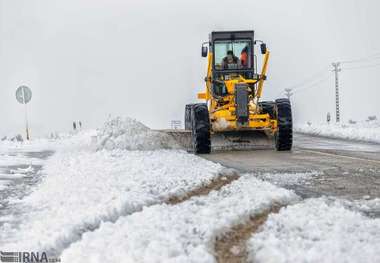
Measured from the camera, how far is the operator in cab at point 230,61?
14.8 metres

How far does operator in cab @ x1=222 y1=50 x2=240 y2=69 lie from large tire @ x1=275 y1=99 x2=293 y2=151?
250cm

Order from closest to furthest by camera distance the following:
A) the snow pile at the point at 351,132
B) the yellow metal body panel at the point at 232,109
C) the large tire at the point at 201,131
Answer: the large tire at the point at 201,131 → the yellow metal body panel at the point at 232,109 → the snow pile at the point at 351,132

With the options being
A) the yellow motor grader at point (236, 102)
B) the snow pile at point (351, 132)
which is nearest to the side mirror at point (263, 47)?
the yellow motor grader at point (236, 102)

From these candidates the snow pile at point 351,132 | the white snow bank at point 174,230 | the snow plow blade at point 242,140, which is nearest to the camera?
the white snow bank at point 174,230

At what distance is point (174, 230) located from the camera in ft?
12.5

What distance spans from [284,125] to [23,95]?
13104mm

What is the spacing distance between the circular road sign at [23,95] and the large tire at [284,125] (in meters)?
12.6

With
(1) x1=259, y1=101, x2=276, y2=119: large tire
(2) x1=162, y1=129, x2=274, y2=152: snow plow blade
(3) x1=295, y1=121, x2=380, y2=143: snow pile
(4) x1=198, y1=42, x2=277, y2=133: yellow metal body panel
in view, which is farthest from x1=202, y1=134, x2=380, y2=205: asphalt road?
(3) x1=295, y1=121, x2=380, y2=143: snow pile

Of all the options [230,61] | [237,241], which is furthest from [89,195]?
[230,61]

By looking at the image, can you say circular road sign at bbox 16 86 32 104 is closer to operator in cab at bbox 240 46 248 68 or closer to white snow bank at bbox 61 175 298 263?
operator in cab at bbox 240 46 248 68

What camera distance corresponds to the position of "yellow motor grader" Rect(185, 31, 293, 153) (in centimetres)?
1280

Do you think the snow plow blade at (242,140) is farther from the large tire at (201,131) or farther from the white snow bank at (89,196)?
the white snow bank at (89,196)

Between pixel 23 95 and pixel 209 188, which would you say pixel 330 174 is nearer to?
pixel 209 188

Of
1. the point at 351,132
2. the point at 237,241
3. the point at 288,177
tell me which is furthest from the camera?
the point at 351,132
